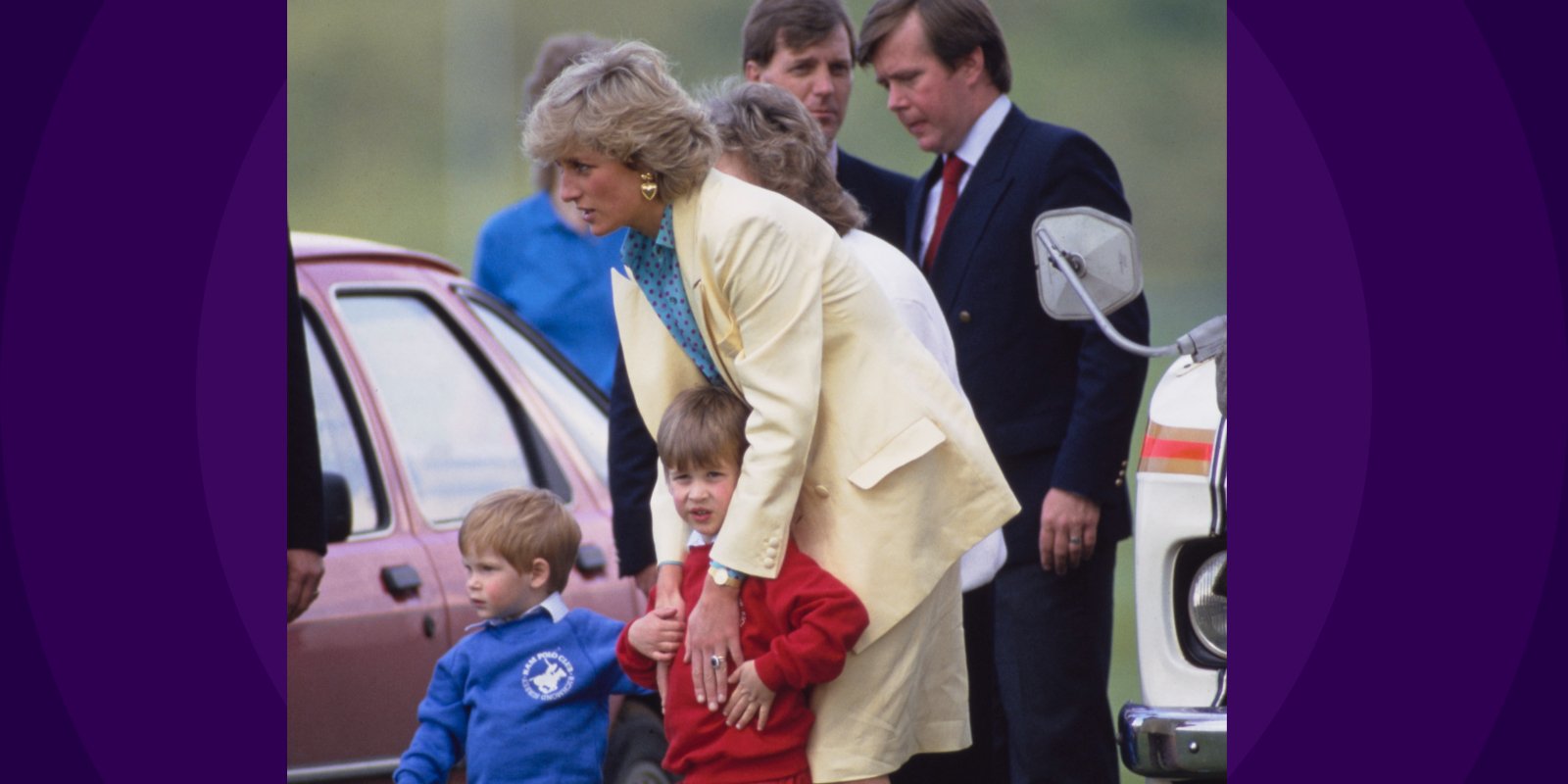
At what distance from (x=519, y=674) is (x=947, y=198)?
1537mm

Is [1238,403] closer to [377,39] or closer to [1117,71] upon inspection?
[1117,71]

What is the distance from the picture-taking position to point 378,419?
17.3ft

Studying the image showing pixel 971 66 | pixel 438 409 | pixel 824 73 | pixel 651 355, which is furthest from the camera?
pixel 438 409

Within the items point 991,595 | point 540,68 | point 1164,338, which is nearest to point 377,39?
point 1164,338

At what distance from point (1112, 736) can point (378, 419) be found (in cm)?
198

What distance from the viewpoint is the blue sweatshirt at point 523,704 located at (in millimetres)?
4125

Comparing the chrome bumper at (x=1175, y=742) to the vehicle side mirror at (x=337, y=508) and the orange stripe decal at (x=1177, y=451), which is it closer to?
the orange stripe decal at (x=1177, y=451)

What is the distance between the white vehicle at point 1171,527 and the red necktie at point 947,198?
33.8 inches

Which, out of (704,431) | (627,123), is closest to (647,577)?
(704,431)

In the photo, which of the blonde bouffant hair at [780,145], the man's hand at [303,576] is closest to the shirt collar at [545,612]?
the man's hand at [303,576]

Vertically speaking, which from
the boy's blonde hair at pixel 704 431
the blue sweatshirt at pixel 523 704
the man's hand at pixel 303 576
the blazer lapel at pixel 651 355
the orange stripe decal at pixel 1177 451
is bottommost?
the blue sweatshirt at pixel 523 704

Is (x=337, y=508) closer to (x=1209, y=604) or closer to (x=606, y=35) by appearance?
(x=1209, y=604)

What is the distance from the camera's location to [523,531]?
422cm

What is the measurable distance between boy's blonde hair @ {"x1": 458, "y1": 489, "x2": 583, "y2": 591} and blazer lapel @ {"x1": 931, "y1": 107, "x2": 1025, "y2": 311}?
3.48ft
